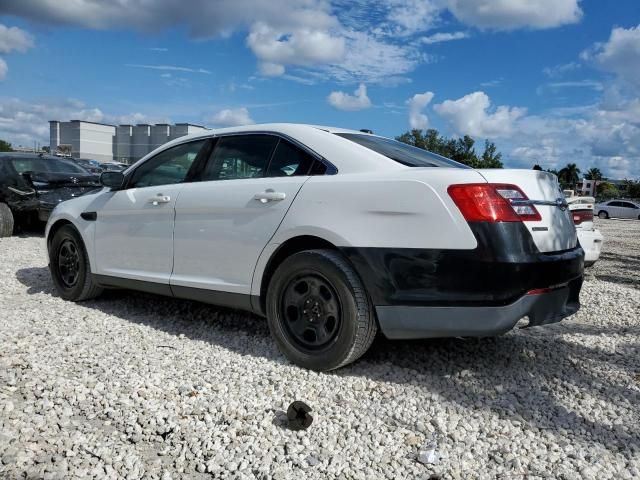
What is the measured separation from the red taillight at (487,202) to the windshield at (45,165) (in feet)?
30.8

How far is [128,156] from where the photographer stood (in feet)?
300

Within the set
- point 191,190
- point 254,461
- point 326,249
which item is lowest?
point 254,461

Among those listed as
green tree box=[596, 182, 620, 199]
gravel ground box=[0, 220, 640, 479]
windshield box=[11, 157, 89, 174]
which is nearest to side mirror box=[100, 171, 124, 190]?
gravel ground box=[0, 220, 640, 479]

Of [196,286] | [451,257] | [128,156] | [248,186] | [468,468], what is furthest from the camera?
[128,156]

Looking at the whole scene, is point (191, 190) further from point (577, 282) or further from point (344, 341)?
point (577, 282)

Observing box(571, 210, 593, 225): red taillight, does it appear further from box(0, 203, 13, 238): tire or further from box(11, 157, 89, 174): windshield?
box(0, 203, 13, 238): tire

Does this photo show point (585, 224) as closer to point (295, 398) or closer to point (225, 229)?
point (225, 229)

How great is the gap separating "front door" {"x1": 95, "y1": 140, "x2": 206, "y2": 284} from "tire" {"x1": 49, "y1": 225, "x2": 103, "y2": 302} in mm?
279

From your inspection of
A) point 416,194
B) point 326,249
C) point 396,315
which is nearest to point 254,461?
point 396,315

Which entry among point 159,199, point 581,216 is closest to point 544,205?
point 159,199

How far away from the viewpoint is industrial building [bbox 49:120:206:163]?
87.0 metres

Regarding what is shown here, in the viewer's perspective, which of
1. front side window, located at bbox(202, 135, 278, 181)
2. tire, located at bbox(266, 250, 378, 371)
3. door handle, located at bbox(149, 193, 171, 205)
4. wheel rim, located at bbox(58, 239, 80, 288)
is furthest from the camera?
wheel rim, located at bbox(58, 239, 80, 288)

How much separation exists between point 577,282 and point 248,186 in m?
2.26

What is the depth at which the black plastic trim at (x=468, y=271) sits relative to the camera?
117 inches
